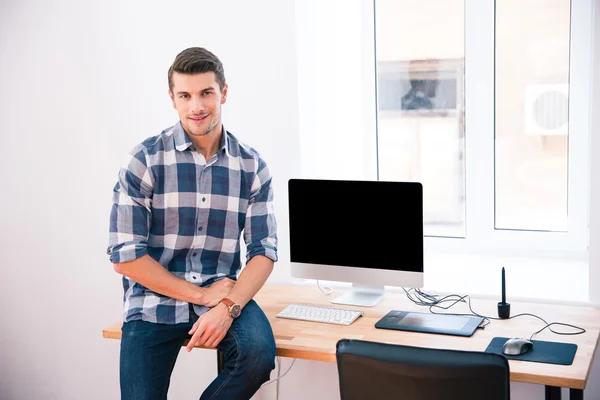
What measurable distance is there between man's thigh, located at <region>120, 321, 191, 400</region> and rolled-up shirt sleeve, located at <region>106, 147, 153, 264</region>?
236mm

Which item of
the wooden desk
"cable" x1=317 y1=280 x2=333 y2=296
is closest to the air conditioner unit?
the wooden desk

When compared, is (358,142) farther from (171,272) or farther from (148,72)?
(171,272)

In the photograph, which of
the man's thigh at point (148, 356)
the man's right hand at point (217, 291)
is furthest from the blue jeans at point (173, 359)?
the man's right hand at point (217, 291)

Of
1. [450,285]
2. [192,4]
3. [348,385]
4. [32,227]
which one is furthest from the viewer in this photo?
[32,227]

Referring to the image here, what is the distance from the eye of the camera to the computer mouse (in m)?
2.13

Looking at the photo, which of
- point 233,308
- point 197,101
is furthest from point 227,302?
point 197,101

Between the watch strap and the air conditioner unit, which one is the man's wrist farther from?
the air conditioner unit

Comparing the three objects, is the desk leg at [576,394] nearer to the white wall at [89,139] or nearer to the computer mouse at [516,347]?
the computer mouse at [516,347]

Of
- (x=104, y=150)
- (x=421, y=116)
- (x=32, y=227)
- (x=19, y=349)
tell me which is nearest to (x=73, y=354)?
(x=19, y=349)

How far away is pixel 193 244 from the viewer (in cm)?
250

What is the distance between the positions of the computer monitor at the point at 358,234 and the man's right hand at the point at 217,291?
37cm

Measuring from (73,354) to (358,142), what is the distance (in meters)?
1.70

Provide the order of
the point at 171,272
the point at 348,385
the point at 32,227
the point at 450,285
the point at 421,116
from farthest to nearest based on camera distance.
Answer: the point at 32,227
the point at 421,116
the point at 450,285
the point at 171,272
the point at 348,385

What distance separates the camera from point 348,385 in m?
1.83
